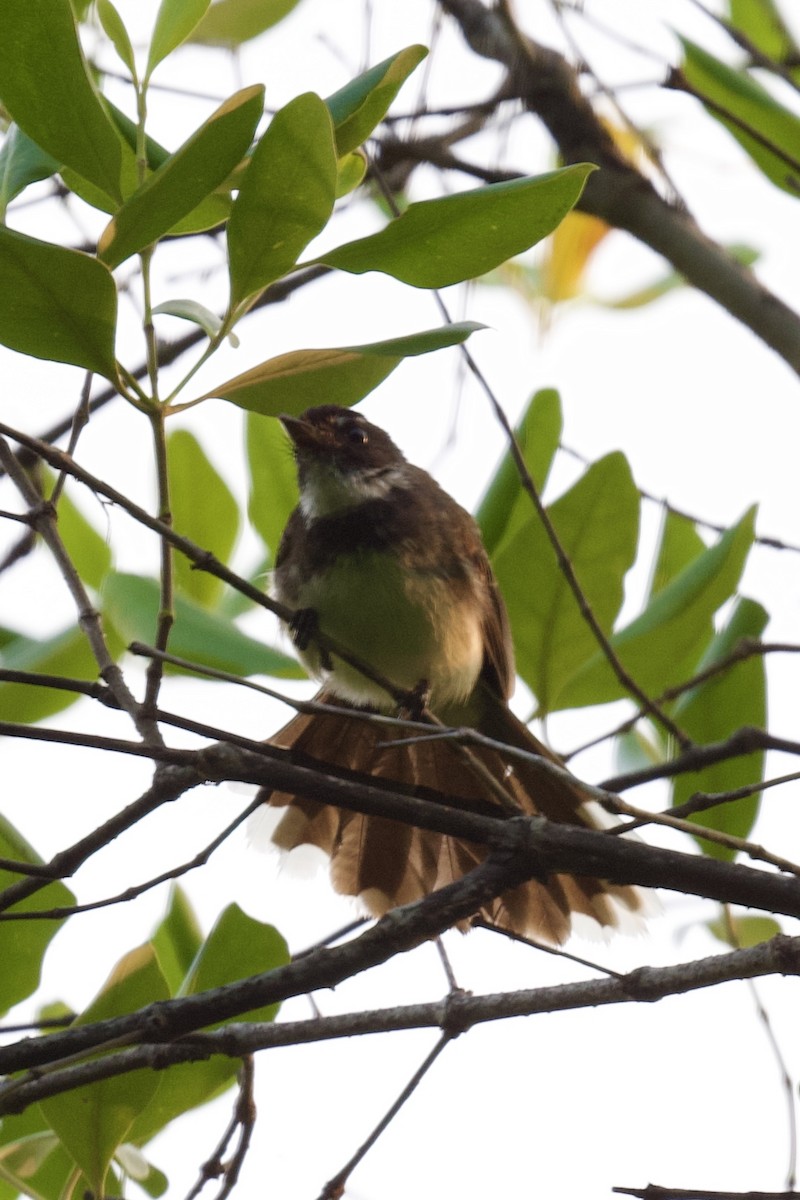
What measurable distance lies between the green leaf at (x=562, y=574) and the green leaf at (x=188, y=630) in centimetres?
69

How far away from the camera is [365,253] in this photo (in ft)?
8.45

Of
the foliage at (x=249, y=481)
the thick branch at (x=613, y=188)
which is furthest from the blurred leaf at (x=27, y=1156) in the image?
the thick branch at (x=613, y=188)

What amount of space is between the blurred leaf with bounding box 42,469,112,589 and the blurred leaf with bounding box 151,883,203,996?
958 millimetres

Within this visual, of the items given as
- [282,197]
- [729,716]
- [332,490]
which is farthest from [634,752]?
[282,197]

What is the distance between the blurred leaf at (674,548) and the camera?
4.33 m

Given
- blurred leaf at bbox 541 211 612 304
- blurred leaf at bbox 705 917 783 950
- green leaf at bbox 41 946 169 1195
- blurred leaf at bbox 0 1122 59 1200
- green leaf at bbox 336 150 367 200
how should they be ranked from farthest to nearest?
blurred leaf at bbox 541 211 612 304, blurred leaf at bbox 705 917 783 950, blurred leaf at bbox 0 1122 59 1200, green leaf at bbox 336 150 367 200, green leaf at bbox 41 946 169 1195

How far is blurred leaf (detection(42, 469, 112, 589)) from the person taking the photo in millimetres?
4082

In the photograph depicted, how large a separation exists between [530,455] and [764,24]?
5.69ft

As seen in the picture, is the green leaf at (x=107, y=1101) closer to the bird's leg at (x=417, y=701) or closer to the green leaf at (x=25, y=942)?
the green leaf at (x=25, y=942)

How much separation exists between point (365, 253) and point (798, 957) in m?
1.40

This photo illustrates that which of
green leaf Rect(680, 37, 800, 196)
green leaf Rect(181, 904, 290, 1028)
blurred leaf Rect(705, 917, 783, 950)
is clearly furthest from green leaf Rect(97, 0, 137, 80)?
blurred leaf Rect(705, 917, 783, 950)

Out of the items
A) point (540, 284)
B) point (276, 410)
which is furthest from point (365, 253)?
point (540, 284)

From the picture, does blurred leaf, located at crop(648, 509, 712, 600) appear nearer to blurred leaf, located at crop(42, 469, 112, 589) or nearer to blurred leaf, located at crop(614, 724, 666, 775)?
blurred leaf, located at crop(614, 724, 666, 775)

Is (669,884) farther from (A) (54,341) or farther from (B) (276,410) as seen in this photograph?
(A) (54,341)
